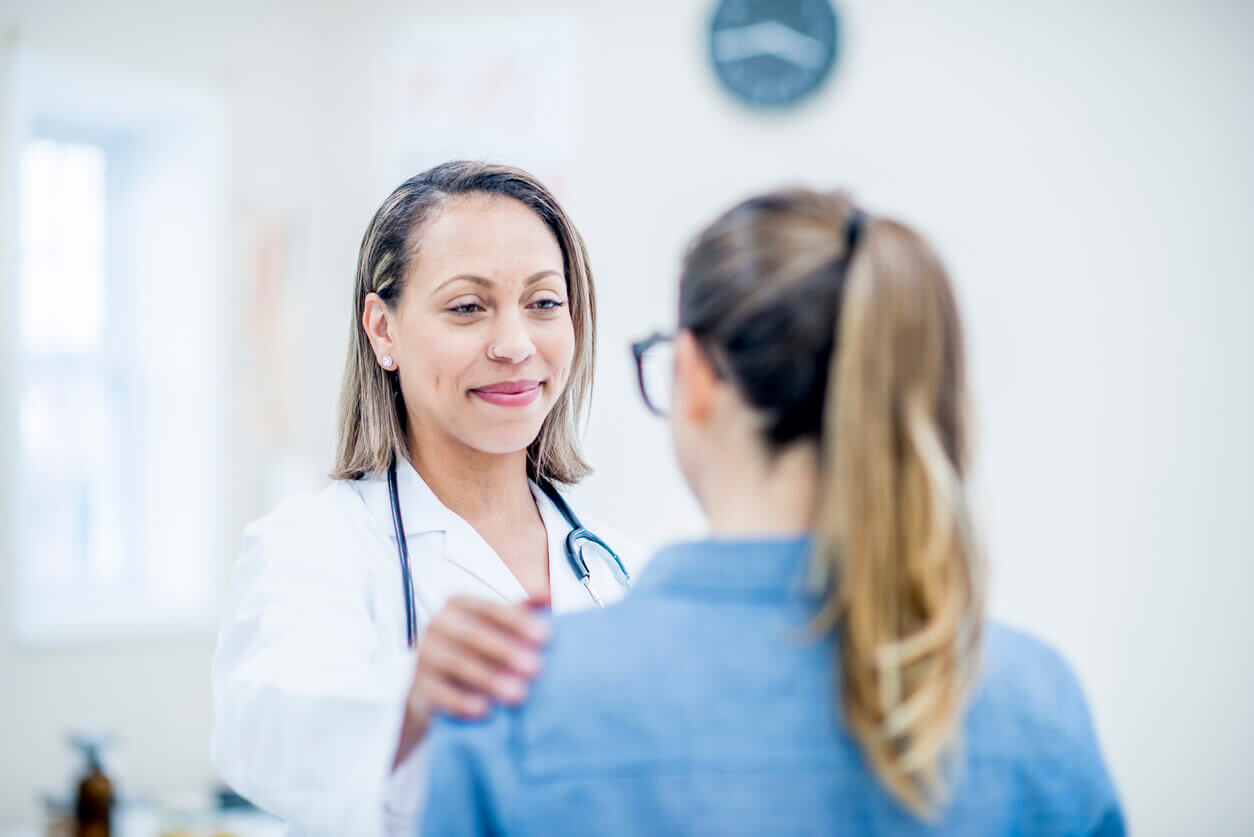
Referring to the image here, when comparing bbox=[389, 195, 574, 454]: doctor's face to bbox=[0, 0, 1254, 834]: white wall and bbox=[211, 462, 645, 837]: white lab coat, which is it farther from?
bbox=[0, 0, 1254, 834]: white wall

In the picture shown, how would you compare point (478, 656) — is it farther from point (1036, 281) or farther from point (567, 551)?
point (1036, 281)

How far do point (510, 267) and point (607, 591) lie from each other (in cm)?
42

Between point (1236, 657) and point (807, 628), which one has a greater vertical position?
point (807, 628)

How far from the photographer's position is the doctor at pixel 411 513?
1.01m

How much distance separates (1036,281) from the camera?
11.1ft

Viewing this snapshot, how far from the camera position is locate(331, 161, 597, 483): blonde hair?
4.39 feet

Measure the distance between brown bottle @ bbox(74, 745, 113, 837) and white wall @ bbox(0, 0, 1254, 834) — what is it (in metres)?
1.36

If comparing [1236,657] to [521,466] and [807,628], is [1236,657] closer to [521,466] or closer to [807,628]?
[521,466]

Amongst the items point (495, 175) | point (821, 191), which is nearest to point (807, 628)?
point (821, 191)

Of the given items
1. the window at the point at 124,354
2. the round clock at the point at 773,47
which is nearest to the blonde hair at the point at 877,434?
the round clock at the point at 773,47

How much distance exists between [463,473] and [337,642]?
345 mm

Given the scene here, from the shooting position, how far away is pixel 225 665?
1.15 meters

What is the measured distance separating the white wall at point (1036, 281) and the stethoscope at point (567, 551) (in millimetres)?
1827

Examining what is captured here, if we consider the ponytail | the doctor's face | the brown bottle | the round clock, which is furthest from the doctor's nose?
the round clock
